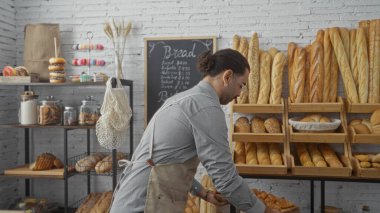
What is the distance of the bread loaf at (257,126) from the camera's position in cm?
290

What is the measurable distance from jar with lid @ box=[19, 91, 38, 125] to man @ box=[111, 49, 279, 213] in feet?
5.81

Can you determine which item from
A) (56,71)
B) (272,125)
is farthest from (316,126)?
(56,71)

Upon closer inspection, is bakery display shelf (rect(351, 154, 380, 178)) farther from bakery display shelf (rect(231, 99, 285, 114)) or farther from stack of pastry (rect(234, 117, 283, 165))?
bakery display shelf (rect(231, 99, 285, 114))

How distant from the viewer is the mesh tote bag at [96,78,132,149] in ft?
9.08

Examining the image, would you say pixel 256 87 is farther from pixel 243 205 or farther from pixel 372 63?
pixel 243 205

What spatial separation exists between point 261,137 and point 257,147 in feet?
0.67

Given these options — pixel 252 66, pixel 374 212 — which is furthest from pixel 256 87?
pixel 374 212

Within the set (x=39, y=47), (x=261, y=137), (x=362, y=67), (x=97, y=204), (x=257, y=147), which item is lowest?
(x=97, y=204)

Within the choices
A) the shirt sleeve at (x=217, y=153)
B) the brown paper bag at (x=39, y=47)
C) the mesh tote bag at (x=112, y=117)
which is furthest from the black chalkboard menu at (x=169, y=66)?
the shirt sleeve at (x=217, y=153)

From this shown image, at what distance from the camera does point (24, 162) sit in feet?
11.8

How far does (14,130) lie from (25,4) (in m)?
1.26

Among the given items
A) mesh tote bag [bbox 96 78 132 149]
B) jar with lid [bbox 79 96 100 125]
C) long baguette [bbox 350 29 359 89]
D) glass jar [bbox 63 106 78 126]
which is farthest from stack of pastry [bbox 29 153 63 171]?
long baguette [bbox 350 29 359 89]

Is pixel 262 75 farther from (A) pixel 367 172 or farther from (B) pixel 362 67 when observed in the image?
(A) pixel 367 172

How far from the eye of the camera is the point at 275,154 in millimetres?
2811
